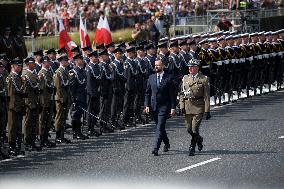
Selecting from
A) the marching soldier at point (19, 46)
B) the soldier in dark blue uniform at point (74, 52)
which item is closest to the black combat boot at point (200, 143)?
the soldier in dark blue uniform at point (74, 52)

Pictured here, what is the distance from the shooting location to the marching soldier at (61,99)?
23.0 meters

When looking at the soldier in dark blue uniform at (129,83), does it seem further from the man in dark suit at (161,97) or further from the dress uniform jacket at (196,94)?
the dress uniform jacket at (196,94)

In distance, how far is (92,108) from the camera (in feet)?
79.8

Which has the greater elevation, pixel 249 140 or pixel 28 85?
pixel 28 85

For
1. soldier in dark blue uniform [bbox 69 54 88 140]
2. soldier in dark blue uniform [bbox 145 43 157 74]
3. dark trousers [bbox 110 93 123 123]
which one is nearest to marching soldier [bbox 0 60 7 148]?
soldier in dark blue uniform [bbox 69 54 88 140]

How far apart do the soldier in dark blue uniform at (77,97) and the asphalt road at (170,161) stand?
17.6 inches

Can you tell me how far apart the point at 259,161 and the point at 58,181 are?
389 cm

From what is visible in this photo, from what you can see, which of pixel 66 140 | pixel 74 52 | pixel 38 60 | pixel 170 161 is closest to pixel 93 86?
pixel 74 52

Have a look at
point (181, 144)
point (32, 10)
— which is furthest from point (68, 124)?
point (32, 10)

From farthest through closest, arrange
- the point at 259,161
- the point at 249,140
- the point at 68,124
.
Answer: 1. the point at 68,124
2. the point at 249,140
3. the point at 259,161

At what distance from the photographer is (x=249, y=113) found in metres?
27.5

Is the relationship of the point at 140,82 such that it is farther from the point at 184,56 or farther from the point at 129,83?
the point at 184,56

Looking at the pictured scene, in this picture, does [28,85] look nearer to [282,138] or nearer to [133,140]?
[133,140]

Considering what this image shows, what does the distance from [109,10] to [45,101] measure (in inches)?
992
